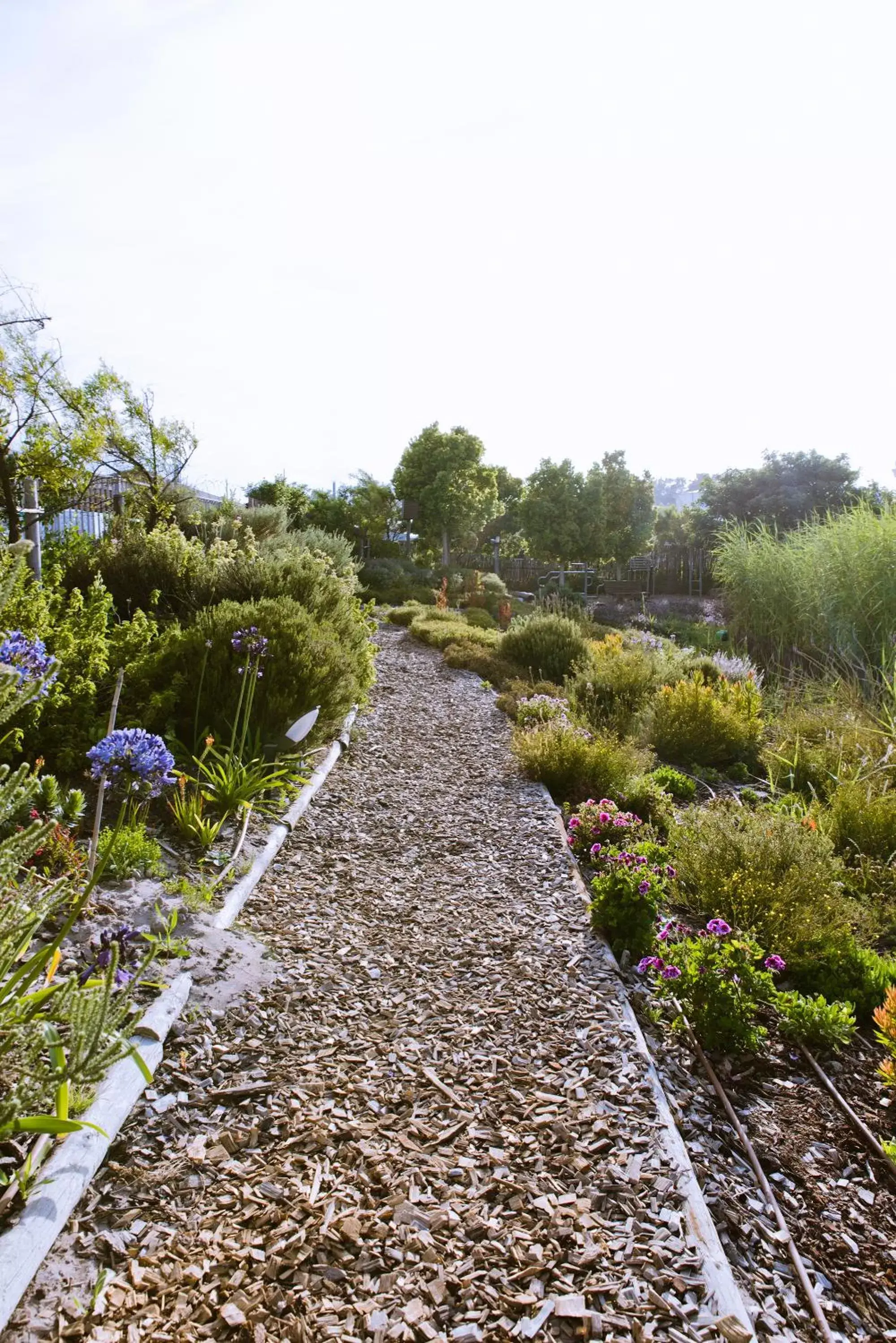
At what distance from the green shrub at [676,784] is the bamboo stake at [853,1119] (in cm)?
295

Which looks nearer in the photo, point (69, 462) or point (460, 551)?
point (69, 462)

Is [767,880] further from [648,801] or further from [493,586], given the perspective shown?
[493,586]

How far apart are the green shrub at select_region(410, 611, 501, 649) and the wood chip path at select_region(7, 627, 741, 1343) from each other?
8454 millimetres

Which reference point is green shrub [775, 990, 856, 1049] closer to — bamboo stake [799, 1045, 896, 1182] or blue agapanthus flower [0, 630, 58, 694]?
bamboo stake [799, 1045, 896, 1182]

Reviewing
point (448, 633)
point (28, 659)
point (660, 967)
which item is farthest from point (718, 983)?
point (448, 633)

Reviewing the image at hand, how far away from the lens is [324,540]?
640 inches

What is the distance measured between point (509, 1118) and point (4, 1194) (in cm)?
130

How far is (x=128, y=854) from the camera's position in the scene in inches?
129

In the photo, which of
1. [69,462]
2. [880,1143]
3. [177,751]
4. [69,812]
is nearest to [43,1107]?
[69,812]

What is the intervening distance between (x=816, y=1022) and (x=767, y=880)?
889 millimetres

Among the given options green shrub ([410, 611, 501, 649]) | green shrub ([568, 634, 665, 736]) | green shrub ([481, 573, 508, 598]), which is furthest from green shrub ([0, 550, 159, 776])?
green shrub ([481, 573, 508, 598])

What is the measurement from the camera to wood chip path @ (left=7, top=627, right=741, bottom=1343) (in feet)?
5.37

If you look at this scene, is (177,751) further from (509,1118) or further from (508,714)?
(508,714)

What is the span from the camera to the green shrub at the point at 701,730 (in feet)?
21.8
